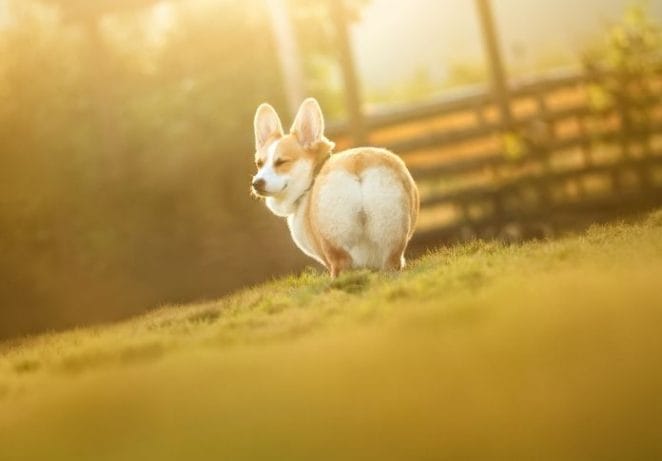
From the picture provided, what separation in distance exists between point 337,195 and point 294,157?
1.07ft

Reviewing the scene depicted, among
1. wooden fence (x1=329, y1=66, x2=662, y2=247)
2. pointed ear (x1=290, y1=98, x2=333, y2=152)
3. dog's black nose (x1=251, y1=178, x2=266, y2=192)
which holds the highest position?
pointed ear (x1=290, y1=98, x2=333, y2=152)

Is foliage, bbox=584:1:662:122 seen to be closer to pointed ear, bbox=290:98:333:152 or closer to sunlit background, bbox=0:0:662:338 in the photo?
sunlit background, bbox=0:0:662:338

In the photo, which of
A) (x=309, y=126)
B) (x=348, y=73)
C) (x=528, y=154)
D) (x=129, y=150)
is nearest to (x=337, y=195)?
(x=309, y=126)

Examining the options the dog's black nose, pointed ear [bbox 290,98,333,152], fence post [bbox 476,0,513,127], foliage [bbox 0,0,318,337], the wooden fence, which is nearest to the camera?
the dog's black nose

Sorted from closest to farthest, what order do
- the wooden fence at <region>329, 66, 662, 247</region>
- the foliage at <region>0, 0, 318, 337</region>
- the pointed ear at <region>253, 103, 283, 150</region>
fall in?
the pointed ear at <region>253, 103, 283, 150</region>, the wooden fence at <region>329, 66, 662, 247</region>, the foliage at <region>0, 0, 318, 337</region>

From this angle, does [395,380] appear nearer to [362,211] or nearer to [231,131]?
[362,211]

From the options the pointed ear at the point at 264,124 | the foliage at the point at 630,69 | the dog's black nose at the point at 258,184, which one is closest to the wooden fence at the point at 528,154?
the foliage at the point at 630,69

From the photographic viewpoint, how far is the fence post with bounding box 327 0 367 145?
582 centimetres

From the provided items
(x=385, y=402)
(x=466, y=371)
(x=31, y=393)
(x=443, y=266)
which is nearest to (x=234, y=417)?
(x=385, y=402)

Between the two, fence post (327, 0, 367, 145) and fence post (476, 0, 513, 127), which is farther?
fence post (476, 0, 513, 127)

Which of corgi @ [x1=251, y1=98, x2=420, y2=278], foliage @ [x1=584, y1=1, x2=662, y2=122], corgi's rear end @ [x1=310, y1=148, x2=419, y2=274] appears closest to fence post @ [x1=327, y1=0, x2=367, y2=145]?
foliage @ [x1=584, y1=1, x2=662, y2=122]

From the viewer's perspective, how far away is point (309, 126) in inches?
146

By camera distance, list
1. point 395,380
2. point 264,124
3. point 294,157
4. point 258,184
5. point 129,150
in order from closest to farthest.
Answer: point 395,380 → point 258,184 → point 294,157 → point 264,124 → point 129,150

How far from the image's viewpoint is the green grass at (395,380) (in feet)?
5.35
